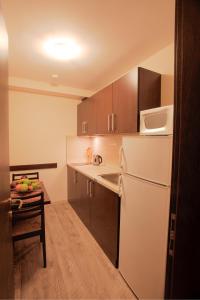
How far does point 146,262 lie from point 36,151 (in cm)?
280

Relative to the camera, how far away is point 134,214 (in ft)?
4.82

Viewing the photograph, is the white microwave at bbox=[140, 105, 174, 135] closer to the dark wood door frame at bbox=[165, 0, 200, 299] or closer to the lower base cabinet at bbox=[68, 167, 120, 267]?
the dark wood door frame at bbox=[165, 0, 200, 299]

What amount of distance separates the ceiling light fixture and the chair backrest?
5.61 ft

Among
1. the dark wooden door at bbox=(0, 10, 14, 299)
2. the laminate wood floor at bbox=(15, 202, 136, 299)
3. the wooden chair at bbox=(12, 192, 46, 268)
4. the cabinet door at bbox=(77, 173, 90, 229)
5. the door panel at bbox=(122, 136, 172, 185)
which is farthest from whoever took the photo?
the cabinet door at bbox=(77, 173, 90, 229)

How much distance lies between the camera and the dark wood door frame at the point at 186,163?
72 centimetres

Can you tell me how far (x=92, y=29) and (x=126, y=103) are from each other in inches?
32.7

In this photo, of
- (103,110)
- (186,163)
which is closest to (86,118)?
(103,110)

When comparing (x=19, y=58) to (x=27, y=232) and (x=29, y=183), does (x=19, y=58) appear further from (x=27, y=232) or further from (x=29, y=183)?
(x=27, y=232)

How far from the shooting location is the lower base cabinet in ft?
5.83

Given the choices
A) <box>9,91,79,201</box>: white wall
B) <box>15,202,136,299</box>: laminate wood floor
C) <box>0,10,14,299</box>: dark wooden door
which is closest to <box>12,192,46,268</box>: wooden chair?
<box>15,202,136,299</box>: laminate wood floor

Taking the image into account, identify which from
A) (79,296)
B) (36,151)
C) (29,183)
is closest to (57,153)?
(36,151)

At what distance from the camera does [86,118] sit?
3133 millimetres

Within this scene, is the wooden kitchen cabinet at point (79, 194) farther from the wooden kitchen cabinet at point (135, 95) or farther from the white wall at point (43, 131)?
the wooden kitchen cabinet at point (135, 95)

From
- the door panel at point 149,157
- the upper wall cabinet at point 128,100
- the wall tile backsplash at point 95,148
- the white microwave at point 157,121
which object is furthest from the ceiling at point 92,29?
the wall tile backsplash at point 95,148
